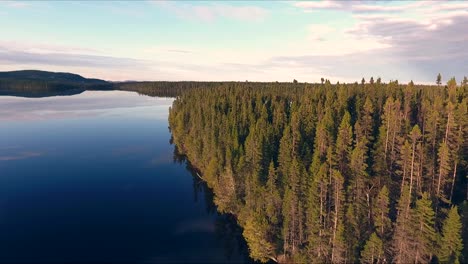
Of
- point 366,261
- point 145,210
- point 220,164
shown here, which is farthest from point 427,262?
point 145,210

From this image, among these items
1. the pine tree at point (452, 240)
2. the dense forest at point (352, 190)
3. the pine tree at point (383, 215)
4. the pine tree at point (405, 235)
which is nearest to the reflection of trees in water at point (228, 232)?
the dense forest at point (352, 190)

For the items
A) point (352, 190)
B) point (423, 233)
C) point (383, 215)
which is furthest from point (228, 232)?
point (423, 233)

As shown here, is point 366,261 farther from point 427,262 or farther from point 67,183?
point 67,183

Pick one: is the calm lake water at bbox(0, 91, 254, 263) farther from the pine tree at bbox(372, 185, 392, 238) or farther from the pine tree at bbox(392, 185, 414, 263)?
the pine tree at bbox(392, 185, 414, 263)

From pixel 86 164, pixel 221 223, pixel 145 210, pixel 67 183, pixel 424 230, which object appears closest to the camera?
pixel 424 230

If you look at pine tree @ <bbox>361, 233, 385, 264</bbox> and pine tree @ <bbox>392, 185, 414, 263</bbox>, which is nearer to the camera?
pine tree @ <bbox>392, 185, 414, 263</bbox>

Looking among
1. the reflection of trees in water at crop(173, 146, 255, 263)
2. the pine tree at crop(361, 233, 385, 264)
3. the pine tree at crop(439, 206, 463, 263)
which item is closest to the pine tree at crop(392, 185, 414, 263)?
the pine tree at crop(361, 233, 385, 264)
